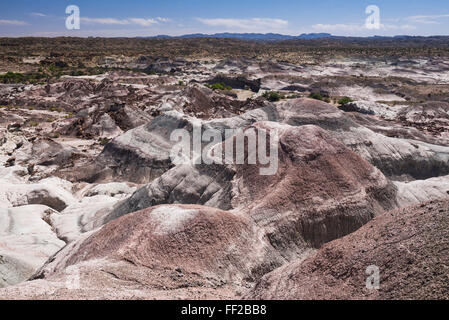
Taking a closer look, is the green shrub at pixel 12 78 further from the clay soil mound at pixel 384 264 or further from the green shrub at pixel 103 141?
the clay soil mound at pixel 384 264

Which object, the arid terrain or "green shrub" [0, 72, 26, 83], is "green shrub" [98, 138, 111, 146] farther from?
"green shrub" [0, 72, 26, 83]

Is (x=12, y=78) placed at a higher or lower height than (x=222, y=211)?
higher

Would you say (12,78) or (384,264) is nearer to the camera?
(384,264)

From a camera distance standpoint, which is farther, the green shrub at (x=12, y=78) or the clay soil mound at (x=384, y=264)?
the green shrub at (x=12, y=78)

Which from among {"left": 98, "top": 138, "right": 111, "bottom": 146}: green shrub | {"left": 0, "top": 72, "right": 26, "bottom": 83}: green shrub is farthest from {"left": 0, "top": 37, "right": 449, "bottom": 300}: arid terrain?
{"left": 0, "top": 72, "right": 26, "bottom": 83}: green shrub

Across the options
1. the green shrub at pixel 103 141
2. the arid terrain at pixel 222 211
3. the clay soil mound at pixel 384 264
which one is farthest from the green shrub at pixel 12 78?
the clay soil mound at pixel 384 264

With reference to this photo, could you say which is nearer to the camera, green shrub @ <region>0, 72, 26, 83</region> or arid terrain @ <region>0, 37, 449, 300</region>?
arid terrain @ <region>0, 37, 449, 300</region>

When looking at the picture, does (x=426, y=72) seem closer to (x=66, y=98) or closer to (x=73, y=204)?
(x=66, y=98)

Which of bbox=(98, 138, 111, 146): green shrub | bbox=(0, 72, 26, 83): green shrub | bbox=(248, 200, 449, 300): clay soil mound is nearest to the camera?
bbox=(248, 200, 449, 300): clay soil mound

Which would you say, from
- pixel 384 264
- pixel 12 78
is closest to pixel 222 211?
pixel 384 264

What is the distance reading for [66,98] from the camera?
48.3 meters

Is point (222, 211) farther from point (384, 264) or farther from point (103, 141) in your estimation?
point (103, 141)

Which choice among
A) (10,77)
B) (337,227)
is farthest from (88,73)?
(337,227)

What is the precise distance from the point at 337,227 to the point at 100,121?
27762 millimetres
